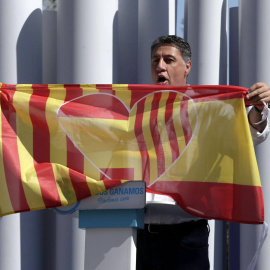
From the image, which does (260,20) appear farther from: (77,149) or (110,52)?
(77,149)

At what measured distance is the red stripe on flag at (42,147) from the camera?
9.34 feet

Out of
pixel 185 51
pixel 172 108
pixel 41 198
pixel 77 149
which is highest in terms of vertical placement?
pixel 185 51

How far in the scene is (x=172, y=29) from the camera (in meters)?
4.20

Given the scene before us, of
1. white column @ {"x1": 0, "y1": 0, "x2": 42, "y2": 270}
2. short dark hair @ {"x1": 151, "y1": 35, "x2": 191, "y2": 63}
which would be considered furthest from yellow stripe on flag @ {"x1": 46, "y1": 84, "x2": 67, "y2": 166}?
white column @ {"x1": 0, "y1": 0, "x2": 42, "y2": 270}

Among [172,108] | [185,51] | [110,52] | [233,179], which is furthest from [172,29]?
[233,179]

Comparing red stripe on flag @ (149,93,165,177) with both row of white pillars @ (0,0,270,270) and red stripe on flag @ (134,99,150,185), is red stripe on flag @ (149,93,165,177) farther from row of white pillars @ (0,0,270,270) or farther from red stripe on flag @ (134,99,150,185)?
row of white pillars @ (0,0,270,270)

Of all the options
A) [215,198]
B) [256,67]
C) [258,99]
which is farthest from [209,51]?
[215,198]

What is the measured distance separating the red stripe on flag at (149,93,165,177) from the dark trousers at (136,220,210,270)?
294 millimetres

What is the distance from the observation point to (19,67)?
13.1ft

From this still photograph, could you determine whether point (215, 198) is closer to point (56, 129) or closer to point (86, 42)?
point (56, 129)

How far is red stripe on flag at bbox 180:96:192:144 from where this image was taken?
2.93m

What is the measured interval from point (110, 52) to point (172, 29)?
0.47 metres

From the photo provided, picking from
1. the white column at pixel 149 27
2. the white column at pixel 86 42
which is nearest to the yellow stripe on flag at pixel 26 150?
the white column at pixel 86 42

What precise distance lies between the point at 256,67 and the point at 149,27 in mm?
720
